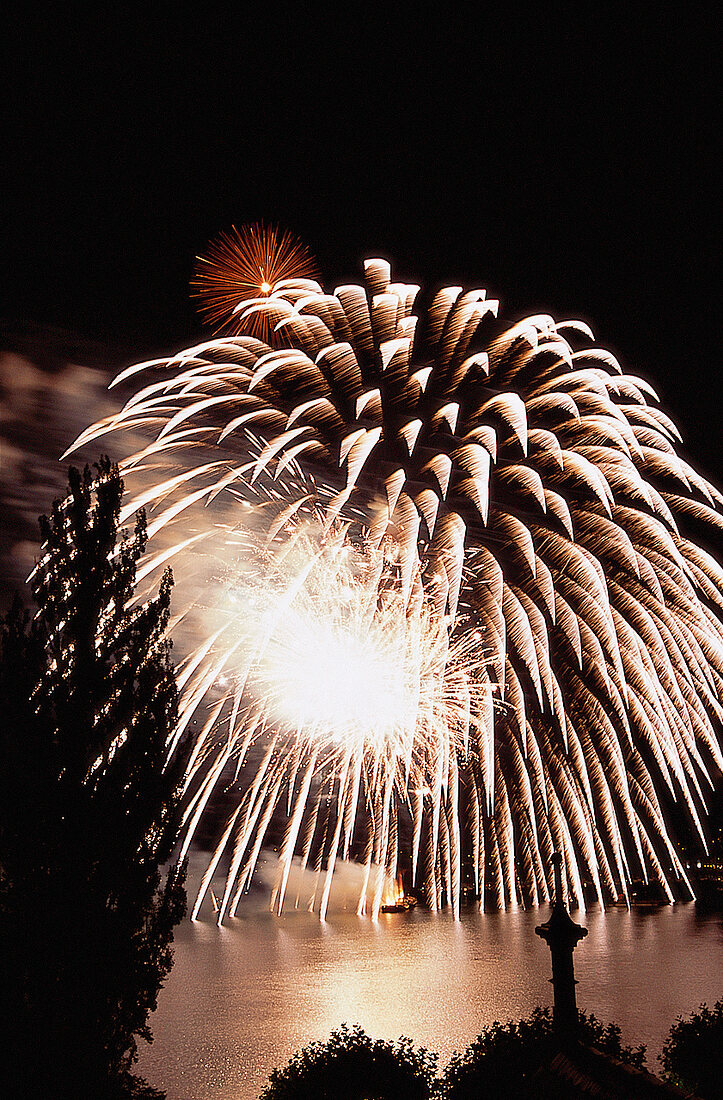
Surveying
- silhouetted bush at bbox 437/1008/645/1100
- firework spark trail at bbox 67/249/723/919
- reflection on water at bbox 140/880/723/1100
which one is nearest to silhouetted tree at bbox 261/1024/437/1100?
silhouetted bush at bbox 437/1008/645/1100

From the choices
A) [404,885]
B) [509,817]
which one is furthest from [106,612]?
[404,885]

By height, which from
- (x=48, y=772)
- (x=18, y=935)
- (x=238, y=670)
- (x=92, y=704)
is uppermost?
(x=238, y=670)

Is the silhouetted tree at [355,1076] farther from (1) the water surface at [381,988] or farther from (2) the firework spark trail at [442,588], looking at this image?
(2) the firework spark trail at [442,588]

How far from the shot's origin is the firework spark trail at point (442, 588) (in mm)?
18391

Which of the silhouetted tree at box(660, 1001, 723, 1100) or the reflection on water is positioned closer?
the silhouetted tree at box(660, 1001, 723, 1100)

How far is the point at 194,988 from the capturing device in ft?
76.6

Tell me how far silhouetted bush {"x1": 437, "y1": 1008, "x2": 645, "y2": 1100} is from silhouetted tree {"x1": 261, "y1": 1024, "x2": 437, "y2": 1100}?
1.18ft

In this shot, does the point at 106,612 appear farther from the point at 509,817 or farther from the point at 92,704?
the point at 509,817

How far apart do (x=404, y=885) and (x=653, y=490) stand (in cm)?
3348

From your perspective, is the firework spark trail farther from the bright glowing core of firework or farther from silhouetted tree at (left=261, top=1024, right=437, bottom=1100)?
silhouetted tree at (left=261, top=1024, right=437, bottom=1100)

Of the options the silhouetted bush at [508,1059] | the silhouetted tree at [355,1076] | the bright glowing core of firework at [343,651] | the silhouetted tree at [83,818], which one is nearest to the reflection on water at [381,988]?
the silhouetted tree at [355,1076]

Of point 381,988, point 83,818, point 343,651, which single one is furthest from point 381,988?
point 83,818

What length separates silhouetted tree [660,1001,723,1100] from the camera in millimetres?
10812

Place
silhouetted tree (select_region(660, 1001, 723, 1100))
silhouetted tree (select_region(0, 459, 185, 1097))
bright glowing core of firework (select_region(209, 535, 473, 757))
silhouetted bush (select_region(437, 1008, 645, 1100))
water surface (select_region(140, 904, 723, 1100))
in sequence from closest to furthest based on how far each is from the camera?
1. silhouetted tree (select_region(0, 459, 185, 1097))
2. silhouetted bush (select_region(437, 1008, 645, 1100))
3. silhouetted tree (select_region(660, 1001, 723, 1100))
4. water surface (select_region(140, 904, 723, 1100))
5. bright glowing core of firework (select_region(209, 535, 473, 757))
